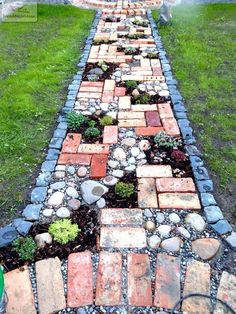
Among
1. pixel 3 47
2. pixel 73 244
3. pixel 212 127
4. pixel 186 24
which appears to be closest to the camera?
pixel 73 244

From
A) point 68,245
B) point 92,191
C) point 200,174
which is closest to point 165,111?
point 200,174

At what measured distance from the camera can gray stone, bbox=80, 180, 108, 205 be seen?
3148 millimetres

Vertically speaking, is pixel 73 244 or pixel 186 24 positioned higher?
pixel 186 24

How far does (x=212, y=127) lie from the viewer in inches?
163

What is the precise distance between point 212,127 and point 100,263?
88.1 inches

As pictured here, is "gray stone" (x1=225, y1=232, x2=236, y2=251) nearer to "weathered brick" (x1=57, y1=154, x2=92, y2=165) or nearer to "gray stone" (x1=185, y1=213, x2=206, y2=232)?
"gray stone" (x1=185, y1=213, x2=206, y2=232)

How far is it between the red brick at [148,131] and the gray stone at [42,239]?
1.69 metres

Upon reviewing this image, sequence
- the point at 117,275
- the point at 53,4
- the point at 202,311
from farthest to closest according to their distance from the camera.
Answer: the point at 53,4
the point at 117,275
the point at 202,311

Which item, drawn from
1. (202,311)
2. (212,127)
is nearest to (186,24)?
(212,127)

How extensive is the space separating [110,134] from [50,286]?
1951 mm

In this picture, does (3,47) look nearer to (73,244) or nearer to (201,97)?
(201,97)

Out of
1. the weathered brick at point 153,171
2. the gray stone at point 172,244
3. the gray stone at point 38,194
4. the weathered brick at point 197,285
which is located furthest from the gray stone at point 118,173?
the weathered brick at point 197,285

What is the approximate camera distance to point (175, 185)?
3305mm

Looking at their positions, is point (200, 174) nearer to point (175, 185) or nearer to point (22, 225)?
point (175, 185)
